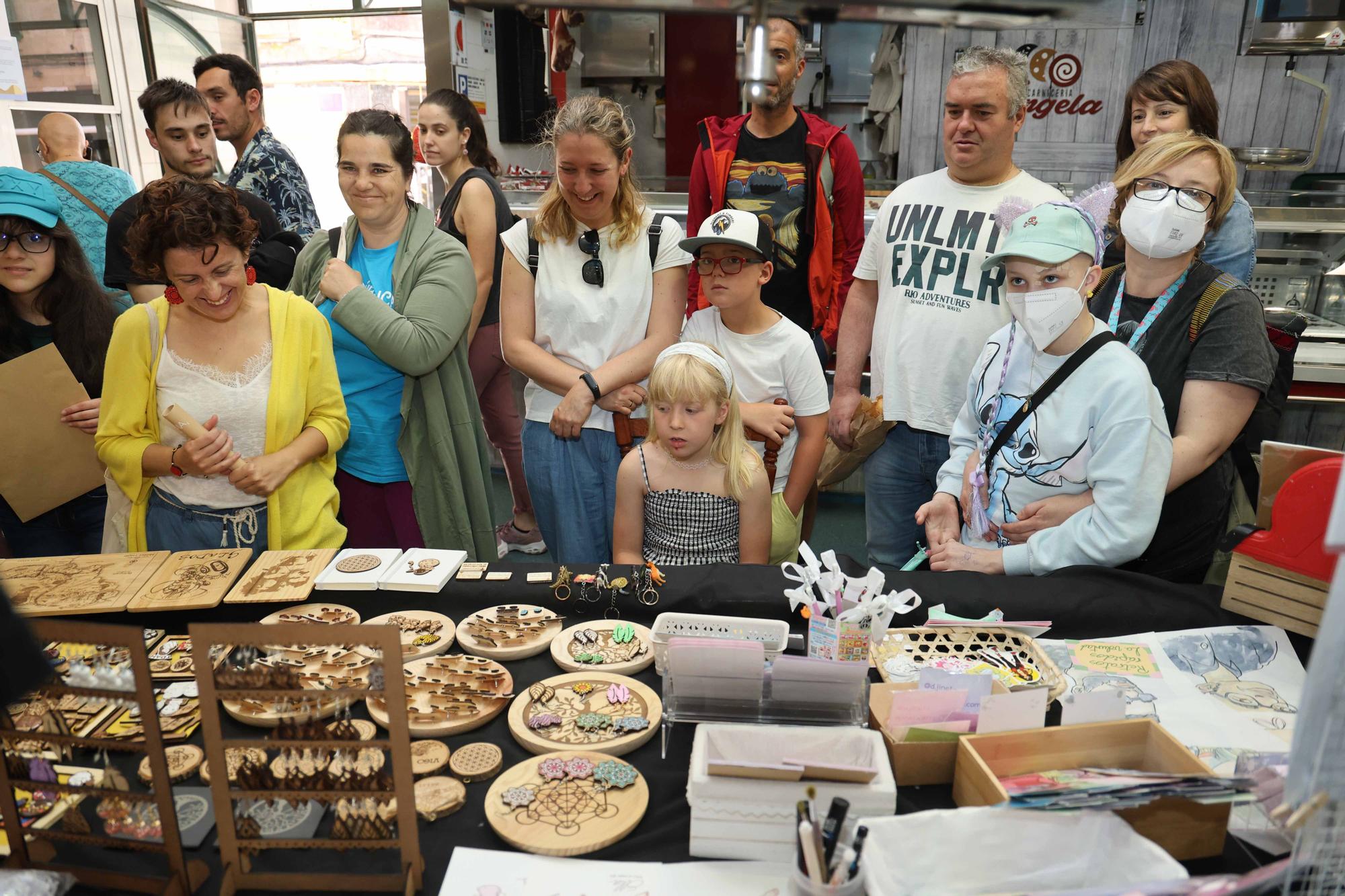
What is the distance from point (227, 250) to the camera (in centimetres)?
187

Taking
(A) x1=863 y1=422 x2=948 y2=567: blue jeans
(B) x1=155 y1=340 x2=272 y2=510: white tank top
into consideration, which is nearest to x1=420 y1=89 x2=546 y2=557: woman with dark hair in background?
(B) x1=155 y1=340 x2=272 y2=510: white tank top

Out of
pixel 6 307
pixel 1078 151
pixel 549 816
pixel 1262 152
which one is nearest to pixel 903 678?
pixel 549 816

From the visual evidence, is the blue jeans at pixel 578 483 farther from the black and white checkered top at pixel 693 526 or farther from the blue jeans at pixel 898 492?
the blue jeans at pixel 898 492

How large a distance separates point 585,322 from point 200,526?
105cm

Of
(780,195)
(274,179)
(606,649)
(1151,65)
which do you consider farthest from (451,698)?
(1151,65)

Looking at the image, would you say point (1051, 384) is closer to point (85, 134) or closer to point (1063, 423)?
point (1063, 423)

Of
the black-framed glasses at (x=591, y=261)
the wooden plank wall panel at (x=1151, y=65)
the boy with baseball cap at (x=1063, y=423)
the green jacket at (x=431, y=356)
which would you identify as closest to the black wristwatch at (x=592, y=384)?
the black-framed glasses at (x=591, y=261)

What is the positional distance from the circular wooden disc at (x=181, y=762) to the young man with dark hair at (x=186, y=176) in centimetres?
144

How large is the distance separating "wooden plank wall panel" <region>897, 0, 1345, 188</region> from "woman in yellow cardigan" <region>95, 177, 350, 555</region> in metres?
3.94

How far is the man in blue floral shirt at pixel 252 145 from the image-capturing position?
283cm

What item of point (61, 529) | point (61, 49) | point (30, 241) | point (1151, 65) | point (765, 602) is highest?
point (61, 49)

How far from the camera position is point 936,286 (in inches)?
90.1

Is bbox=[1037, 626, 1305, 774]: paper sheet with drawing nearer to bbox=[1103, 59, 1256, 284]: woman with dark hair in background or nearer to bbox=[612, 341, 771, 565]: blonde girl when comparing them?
bbox=[612, 341, 771, 565]: blonde girl

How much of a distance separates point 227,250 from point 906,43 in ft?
14.2
